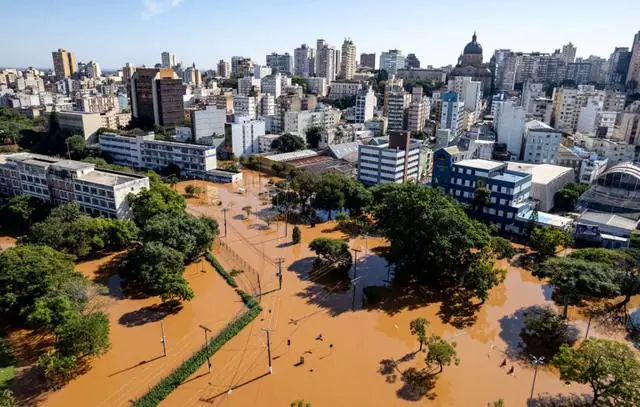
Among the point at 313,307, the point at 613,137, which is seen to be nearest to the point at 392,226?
the point at 313,307

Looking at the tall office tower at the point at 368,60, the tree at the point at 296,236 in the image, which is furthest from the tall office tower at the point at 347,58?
the tree at the point at 296,236

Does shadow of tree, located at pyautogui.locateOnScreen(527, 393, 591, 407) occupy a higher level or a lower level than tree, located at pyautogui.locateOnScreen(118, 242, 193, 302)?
lower

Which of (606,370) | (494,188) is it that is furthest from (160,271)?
(494,188)

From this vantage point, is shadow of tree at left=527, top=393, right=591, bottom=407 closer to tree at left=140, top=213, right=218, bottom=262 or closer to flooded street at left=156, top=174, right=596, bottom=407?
flooded street at left=156, top=174, right=596, bottom=407

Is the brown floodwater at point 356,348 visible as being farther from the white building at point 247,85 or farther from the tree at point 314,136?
the white building at point 247,85

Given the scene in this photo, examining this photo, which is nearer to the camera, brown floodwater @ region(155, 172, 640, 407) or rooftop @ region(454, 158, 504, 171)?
brown floodwater @ region(155, 172, 640, 407)

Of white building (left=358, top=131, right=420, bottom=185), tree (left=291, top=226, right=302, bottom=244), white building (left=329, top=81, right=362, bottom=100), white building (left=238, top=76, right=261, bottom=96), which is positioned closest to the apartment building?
tree (left=291, top=226, right=302, bottom=244)

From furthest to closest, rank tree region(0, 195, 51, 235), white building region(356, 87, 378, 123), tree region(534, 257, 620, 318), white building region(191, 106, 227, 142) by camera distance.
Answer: white building region(356, 87, 378, 123) < white building region(191, 106, 227, 142) < tree region(0, 195, 51, 235) < tree region(534, 257, 620, 318)
